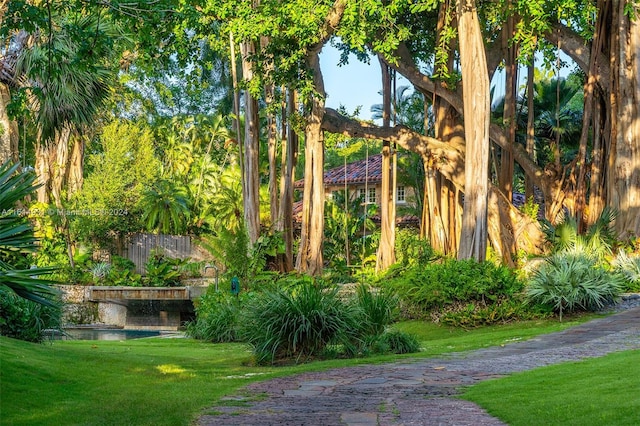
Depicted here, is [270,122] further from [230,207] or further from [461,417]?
[461,417]

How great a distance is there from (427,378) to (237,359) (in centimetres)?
368

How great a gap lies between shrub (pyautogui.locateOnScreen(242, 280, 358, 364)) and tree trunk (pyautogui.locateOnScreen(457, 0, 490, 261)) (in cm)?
742

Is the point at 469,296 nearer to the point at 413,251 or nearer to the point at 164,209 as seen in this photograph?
the point at 413,251

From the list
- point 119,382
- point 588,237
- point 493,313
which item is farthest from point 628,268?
point 119,382

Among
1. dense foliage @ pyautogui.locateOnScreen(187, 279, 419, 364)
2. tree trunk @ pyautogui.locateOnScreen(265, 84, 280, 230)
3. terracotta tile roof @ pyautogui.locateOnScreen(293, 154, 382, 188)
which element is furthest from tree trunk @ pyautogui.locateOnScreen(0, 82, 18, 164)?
terracotta tile roof @ pyautogui.locateOnScreen(293, 154, 382, 188)

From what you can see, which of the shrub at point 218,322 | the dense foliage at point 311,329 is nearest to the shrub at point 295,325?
the dense foliage at point 311,329

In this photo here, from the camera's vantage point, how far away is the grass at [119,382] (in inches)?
276

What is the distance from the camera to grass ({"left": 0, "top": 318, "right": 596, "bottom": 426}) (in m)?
7.01

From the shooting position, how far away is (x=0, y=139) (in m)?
23.8

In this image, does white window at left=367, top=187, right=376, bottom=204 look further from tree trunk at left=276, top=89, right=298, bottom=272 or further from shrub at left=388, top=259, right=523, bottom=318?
shrub at left=388, top=259, right=523, bottom=318

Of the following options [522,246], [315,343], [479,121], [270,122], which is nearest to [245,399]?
[315,343]

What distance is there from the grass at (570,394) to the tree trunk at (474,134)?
30.7ft

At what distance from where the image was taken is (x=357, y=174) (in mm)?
41906

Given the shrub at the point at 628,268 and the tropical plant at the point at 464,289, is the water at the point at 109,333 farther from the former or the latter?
the shrub at the point at 628,268
